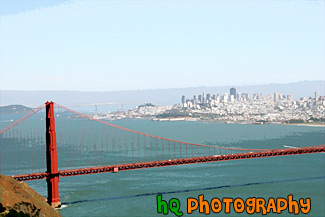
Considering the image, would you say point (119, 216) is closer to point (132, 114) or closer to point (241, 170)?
point (241, 170)

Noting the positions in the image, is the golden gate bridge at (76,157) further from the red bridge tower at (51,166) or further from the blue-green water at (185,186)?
the blue-green water at (185,186)

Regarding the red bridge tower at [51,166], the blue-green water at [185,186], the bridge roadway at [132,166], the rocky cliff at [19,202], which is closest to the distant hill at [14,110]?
the blue-green water at [185,186]

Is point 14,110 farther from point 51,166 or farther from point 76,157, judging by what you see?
point 51,166

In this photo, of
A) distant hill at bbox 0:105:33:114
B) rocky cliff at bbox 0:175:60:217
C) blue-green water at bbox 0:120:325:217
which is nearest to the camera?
rocky cliff at bbox 0:175:60:217

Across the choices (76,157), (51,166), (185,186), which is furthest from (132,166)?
(76,157)

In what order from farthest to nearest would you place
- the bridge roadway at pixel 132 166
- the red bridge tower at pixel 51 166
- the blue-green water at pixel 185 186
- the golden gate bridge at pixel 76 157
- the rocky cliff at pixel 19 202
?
the golden gate bridge at pixel 76 157
the bridge roadway at pixel 132 166
the red bridge tower at pixel 51 166
the blue-green water at pixel 185 186
the rocky cliff at pixel 19 202

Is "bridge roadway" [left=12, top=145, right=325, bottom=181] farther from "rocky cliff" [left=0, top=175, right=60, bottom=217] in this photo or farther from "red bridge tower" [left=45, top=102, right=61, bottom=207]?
"rocky cliff" [left=0, top=175, right=60, bottom=217]

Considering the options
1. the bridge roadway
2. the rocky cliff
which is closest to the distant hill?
the bridge roadway

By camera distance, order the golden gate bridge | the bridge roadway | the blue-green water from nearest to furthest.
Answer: the blue-green water, the bridge roadway, the golden gate bridge

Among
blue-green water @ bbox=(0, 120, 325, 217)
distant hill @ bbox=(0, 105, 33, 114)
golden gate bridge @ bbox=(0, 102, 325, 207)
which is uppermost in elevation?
distant hill @ bbox=(0, 105, 33, 114)

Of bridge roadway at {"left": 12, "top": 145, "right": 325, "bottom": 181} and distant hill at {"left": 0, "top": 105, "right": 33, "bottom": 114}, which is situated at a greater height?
distant hill at {"left": 0, "top": 105, "right": 33, "bottom": 114}

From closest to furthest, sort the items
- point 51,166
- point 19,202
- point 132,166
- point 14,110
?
point 19,202 → point 51,166 → point 132,166 → point 14,110
